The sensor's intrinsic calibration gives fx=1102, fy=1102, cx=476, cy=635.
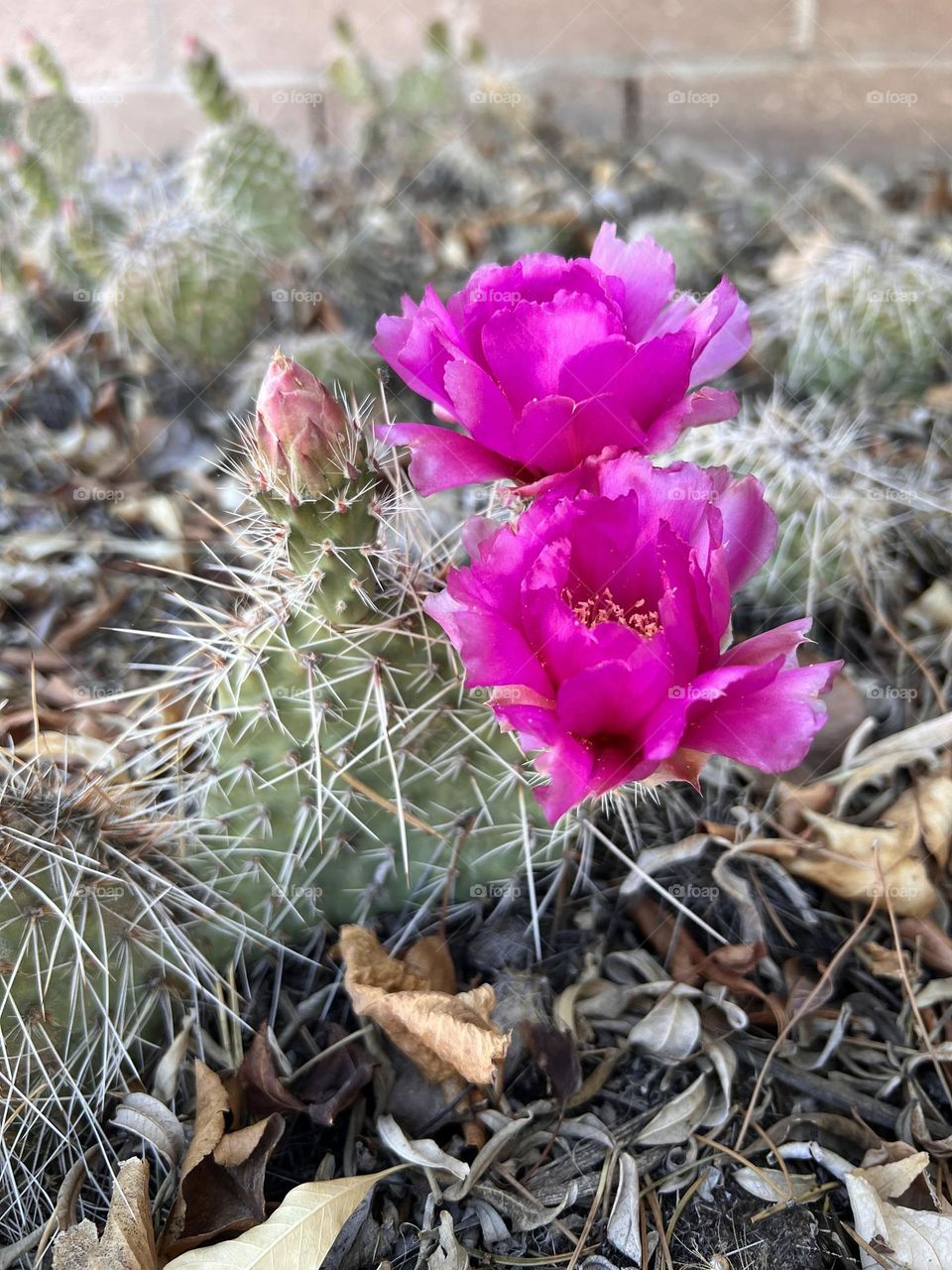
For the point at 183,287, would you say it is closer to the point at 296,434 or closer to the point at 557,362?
the point at 296,434

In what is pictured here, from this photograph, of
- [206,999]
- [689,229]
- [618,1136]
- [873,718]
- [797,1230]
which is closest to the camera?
[797,1230]

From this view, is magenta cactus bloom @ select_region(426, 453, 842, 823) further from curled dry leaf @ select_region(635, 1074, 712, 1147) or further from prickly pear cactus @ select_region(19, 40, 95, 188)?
prickly pear cactus @ select_region(19, 40, 95, 188)

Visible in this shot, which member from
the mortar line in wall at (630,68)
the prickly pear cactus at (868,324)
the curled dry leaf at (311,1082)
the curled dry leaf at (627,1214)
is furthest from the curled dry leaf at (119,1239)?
the mortar line in wall at (630,68)

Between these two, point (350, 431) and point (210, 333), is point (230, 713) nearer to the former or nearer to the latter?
point (350, 431)

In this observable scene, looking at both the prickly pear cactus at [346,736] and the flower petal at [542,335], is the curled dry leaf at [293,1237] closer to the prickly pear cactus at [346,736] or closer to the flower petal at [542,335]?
the prickly pear cactus at [346,736]

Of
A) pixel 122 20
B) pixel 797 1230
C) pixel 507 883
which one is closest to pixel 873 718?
pixel 507 883

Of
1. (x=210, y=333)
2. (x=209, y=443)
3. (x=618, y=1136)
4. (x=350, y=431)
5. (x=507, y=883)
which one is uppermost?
(x=350, y=431)
